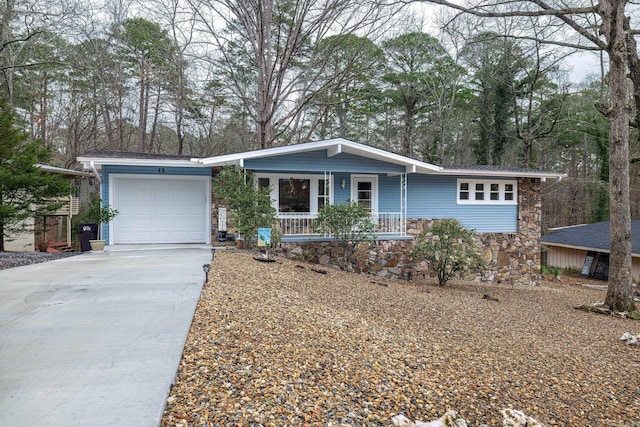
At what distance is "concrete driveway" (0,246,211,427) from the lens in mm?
2166

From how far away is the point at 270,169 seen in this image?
10266mm

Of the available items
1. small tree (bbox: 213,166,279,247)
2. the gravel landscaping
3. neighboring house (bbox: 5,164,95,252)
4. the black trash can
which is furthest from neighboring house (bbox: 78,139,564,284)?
neighboring house (bbox: 5,164,95,252)

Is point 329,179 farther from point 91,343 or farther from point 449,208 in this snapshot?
point 91,343

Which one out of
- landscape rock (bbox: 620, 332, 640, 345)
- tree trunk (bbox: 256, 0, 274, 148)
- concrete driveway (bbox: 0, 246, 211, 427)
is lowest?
landscape rock (bbox: 620, 332, 640, 345)

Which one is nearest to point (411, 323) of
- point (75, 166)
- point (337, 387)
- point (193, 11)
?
point (337, 387)

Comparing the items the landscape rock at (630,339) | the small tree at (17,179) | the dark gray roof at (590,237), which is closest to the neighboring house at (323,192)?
the small tree at (17,179)

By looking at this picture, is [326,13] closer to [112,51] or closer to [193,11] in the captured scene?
[193,11]

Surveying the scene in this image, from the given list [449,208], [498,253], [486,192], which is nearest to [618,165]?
[486,192]

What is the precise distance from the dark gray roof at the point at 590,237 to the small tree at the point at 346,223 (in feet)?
39.1

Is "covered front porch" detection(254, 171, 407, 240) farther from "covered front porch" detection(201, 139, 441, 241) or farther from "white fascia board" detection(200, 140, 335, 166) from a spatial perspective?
"white fascia board" detection(200, 140, 335, 166)

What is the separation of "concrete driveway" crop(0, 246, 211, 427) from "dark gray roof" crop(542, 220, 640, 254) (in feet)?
55.6

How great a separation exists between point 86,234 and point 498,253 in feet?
39.3

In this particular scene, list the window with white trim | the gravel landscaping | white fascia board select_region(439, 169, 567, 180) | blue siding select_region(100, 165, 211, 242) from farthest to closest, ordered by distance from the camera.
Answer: the window with white trim < white fascia board select_region(439, 169, 567, 180) < blue siding select_region(100, 165, 211, 242) < the gravel landscaping

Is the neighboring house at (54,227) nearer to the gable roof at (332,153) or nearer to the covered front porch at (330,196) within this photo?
the gable roof at (332,153)
